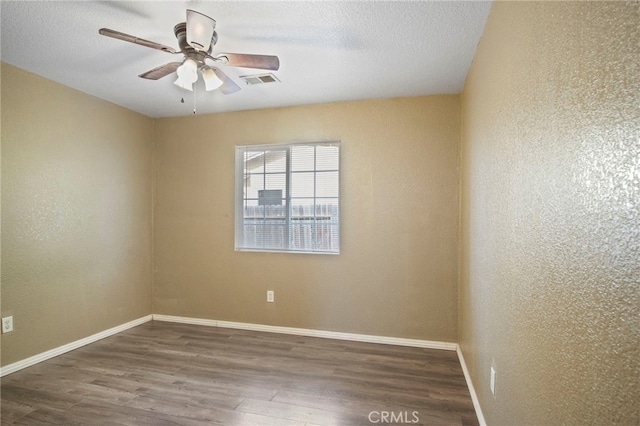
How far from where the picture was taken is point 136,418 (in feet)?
6.48

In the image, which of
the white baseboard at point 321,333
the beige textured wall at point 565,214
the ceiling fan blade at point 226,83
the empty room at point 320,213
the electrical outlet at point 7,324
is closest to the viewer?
the beige textured wall at point 565,214

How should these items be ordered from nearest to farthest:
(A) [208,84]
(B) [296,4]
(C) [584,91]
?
A: (C) [584,91]
(B) [296,4]
(A) [208,84]

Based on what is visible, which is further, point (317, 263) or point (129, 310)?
point (129, 310)

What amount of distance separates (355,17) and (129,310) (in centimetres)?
370

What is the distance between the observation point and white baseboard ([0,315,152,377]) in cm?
251

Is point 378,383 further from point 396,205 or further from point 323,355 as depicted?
point 396,205

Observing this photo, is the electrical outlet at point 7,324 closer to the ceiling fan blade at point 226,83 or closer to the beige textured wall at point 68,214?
the beige textured wall at point 68,214

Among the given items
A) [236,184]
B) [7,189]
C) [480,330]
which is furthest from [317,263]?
[7,189]

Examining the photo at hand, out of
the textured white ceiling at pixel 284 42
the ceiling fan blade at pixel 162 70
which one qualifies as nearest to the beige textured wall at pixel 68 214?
the textured white ceiling at pixel 284 42

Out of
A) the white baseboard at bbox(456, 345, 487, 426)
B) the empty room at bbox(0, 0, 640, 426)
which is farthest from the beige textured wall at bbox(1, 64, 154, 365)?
the white baseboard at bbox(456, 345, 487, 426)

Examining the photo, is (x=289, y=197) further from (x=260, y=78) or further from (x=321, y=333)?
(x=321, y=333)

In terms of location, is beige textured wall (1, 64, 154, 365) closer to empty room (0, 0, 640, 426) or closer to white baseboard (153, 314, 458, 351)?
empty room (0, 0, 640, 426)

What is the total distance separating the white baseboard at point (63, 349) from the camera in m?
2.51

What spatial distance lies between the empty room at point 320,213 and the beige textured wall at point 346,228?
2 centimetres
